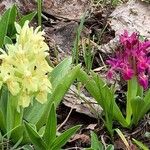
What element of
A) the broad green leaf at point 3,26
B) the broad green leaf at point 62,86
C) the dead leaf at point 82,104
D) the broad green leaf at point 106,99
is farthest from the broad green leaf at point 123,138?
the broad green leaf at point 3,26

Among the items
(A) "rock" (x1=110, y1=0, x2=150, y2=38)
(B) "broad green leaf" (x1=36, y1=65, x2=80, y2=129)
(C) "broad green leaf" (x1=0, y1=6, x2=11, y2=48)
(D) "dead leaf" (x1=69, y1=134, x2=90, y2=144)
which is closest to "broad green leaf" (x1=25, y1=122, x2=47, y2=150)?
(B) "broad green leaf" (x1=36, y1=65, x2=80, y2=129)

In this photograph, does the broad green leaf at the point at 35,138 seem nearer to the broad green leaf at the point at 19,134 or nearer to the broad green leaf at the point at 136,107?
the broad green leaf at the point at 19,134

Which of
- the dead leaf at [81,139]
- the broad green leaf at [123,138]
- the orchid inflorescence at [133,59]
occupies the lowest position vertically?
the dead leaf at [81,139]

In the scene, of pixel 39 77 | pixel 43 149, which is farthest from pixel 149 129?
pixel 39 77

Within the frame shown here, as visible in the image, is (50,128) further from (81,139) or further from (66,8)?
(66,8)

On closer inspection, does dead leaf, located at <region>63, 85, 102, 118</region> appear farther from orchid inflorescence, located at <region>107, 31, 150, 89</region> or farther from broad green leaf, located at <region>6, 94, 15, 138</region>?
broad green leaf, located at <region>6, 94, 15, 138</region>
